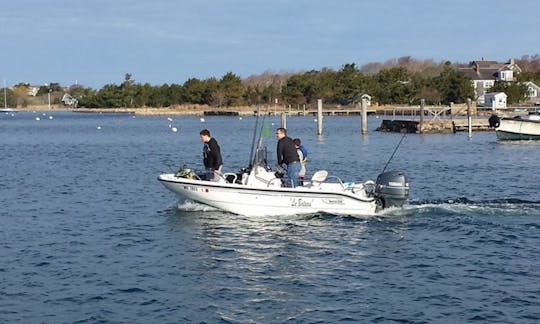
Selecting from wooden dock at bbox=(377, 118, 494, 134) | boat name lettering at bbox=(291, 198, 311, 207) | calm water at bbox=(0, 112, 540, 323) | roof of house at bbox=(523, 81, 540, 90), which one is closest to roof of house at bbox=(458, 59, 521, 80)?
roof of house at bbox=(523, 81, 540, 90)

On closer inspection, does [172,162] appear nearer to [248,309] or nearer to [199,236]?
[199,236]

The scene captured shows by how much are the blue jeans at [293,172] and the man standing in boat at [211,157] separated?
6.18ft

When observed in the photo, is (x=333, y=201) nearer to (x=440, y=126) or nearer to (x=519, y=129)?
(x=519, y=129)

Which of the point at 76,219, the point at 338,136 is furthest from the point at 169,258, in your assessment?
→ the point at 338,136

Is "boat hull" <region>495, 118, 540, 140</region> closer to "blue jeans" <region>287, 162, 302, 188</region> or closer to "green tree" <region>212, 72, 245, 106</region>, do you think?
"blue jeans" <region>287, 162, 302, 188</region>

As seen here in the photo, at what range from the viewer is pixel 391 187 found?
20625 mm

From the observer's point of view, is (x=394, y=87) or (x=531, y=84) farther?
(x=394, y=87)

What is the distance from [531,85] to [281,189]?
120m

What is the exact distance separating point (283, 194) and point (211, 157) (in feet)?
7.06

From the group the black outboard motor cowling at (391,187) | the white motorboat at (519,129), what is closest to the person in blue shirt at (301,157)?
the black outboard motor cowling at (391,187)

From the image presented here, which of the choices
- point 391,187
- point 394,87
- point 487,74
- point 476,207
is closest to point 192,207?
point 391,187

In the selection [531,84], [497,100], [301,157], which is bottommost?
[301,157]

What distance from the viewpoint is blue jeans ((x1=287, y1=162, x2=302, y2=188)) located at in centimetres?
2036

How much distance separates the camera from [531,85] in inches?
5172
